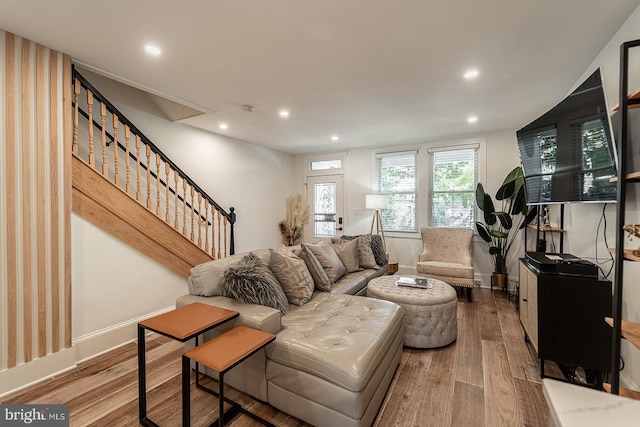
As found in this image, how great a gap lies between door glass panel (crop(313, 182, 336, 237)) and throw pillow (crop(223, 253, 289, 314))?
3798 millimetres

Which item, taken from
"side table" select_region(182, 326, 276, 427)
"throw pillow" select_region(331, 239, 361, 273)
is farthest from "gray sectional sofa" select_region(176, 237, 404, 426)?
"throw pillow" select_region(331, 239, 361, 273)

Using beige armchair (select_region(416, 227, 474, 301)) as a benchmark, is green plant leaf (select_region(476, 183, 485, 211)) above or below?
above

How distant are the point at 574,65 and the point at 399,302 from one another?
2529 millimetres

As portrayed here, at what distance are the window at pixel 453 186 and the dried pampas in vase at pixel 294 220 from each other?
2515mm

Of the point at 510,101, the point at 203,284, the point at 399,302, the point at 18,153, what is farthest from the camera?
the point at 510,101

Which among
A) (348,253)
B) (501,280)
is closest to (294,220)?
(348,253)

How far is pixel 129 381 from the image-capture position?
2.04 m

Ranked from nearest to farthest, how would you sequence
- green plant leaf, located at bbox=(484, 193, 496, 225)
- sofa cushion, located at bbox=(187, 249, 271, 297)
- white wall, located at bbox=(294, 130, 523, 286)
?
1. sofa cushion, located at bbox=(187, 249, 271, 297)
2. green plant leaf, located at bbox=(484, 193, 496, 225)
3. white wall, located at bbox=(294, 130, 523, 286)

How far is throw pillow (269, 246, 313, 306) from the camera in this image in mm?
2303

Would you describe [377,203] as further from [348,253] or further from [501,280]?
[501,280]

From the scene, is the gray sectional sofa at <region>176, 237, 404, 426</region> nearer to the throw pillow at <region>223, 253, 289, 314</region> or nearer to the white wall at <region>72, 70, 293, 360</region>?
the throw pillow at <region>223, 253, 289, 314</region>

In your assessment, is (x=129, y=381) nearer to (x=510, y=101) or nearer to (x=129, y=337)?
(x=129, y=337)

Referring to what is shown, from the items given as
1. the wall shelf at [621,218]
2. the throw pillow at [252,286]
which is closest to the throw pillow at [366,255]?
the throw pillow at [252,286]

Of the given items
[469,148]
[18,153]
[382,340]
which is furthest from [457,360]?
[18,153]
